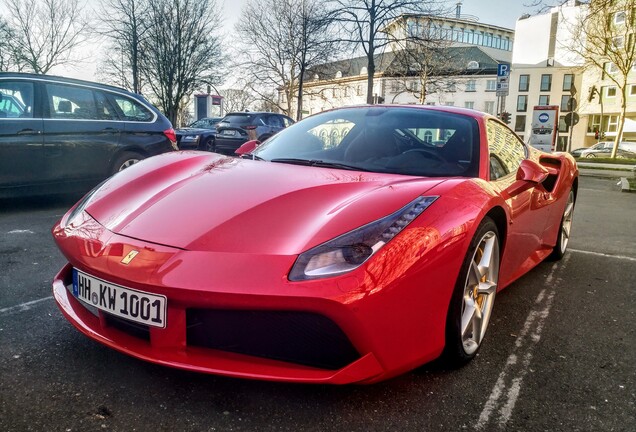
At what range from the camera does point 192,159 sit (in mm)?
2812

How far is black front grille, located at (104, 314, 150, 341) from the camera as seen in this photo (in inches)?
67.8

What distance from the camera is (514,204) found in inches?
104

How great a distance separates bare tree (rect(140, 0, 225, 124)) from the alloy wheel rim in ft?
76.7

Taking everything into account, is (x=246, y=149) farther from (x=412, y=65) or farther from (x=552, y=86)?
(x=552, y=86)

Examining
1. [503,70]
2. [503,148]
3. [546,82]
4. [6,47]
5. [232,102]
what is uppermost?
[546,82]

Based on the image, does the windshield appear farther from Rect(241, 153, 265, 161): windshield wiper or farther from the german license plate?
the german license plate

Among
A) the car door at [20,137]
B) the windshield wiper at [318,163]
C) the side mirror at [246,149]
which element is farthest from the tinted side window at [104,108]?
the windshield wiper at [318,163]

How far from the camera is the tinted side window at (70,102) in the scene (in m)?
5.38

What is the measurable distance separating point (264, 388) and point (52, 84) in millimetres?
4827

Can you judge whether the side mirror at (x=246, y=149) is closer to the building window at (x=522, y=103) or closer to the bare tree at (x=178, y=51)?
the bare tree at (x=178, y=51)

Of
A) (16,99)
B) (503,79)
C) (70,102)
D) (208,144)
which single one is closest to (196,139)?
(208,144)

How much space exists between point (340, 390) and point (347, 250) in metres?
0.59

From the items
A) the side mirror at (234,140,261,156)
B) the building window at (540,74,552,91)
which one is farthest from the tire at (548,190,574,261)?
the building window at (540,74,552,91)

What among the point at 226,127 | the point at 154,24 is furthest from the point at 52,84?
the point at 154,24
